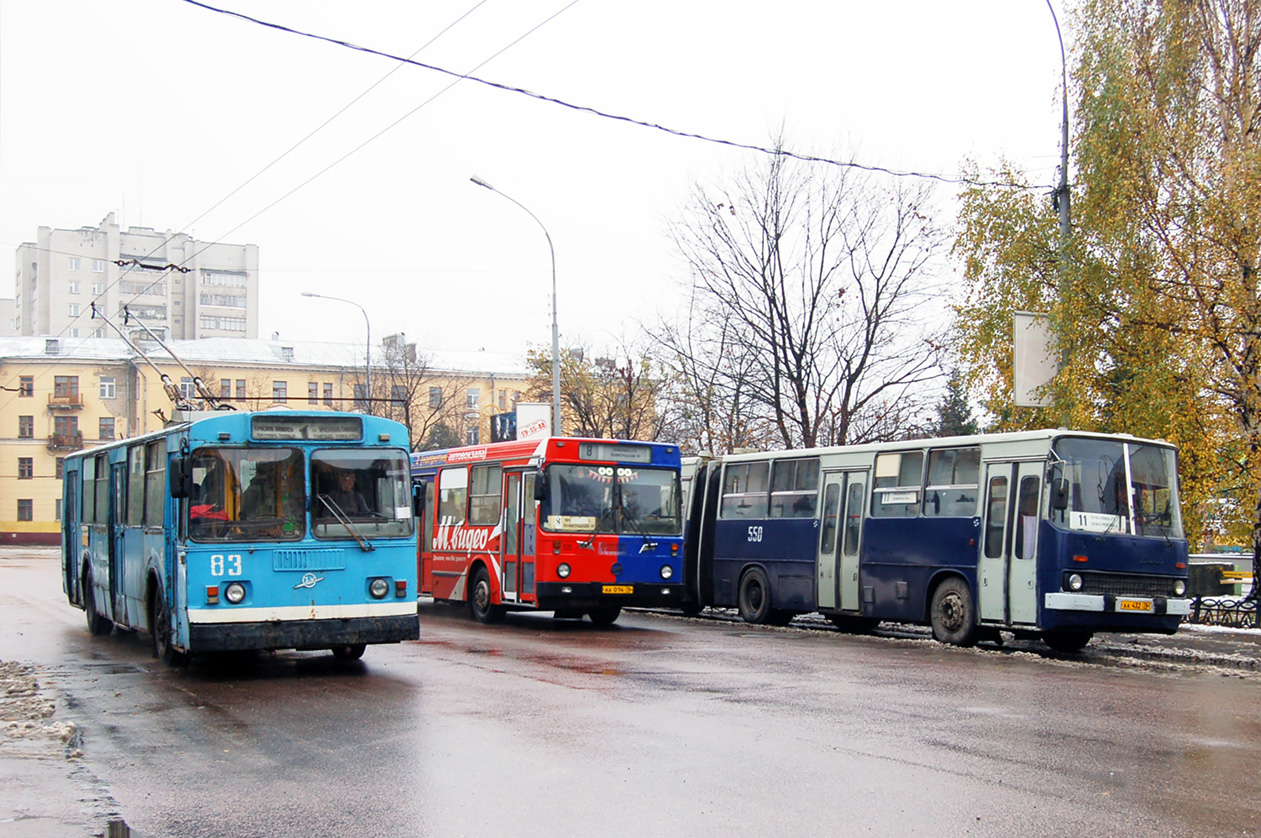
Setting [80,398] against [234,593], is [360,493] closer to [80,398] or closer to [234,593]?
[234,593]

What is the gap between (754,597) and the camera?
22406 millimetres

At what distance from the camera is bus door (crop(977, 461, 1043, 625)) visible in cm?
1678

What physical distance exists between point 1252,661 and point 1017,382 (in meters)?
6.64

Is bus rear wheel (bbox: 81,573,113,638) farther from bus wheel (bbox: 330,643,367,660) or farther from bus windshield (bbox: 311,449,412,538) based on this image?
bus windshield (bbox: 311,449,412,538)

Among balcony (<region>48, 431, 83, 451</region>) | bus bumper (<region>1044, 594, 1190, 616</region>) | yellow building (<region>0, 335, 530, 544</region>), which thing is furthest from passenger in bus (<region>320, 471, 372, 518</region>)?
balcony (<region>48, 431, 83, 451</region>)

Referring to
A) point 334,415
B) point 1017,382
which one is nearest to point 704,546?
point 1017,382

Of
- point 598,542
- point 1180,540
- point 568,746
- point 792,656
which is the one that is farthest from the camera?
point 598,542

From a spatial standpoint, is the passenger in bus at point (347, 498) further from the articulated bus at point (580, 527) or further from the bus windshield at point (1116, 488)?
the bus windshield at point (1116, 488)

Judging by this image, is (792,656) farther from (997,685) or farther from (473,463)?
(473,463)

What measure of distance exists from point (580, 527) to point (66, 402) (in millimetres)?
73246

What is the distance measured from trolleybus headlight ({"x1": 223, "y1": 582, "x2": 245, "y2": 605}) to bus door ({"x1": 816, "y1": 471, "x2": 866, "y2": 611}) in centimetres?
1004

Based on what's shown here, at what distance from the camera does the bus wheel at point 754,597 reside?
72.2 feet

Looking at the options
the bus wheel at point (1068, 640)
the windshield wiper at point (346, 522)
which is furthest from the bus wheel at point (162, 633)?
the bus wheel at point (1068, 640)

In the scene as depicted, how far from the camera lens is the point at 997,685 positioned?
42.0 feet
